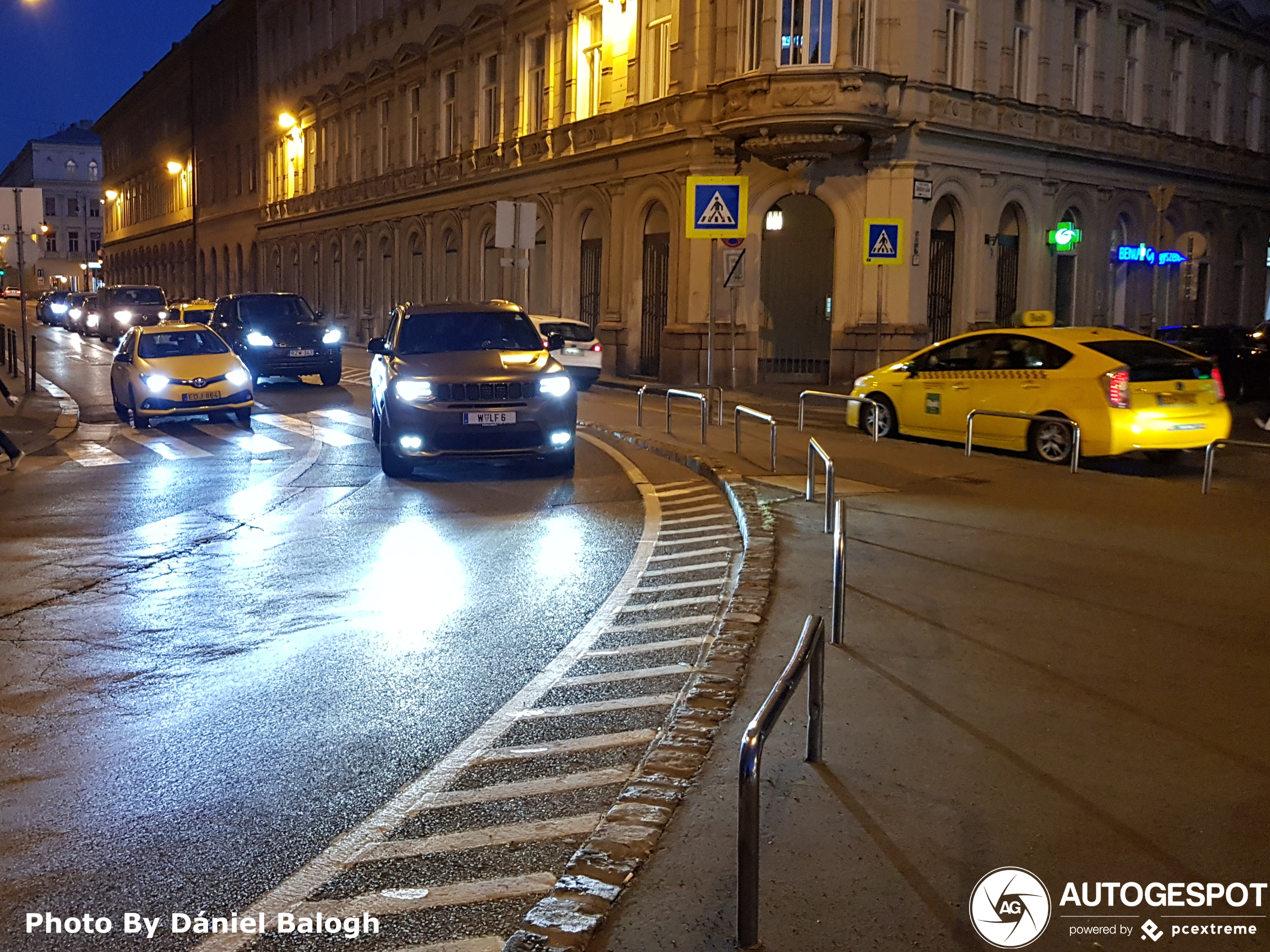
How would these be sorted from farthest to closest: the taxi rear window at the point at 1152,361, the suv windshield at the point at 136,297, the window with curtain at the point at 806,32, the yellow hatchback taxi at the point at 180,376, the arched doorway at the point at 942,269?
the suv windshield at the point at 136,297 → the arched doorway at the point at 942,269 → the window with curtain at the point at 806,32 → the yellow hatchback taxi at the point at 180,376 → the taxi rear window at the point at 1152,361

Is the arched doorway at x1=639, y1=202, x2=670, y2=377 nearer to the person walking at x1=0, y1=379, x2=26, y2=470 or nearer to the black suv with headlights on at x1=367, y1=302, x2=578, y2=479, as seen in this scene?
the black suv with headlights on at x1=367, y1=302, x2=578, y2=479

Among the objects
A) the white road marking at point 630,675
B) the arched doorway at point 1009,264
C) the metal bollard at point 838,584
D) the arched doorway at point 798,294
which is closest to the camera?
the white road marking at point 630,675

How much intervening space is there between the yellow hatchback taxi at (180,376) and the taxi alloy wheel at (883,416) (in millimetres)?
9175

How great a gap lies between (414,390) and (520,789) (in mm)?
9206

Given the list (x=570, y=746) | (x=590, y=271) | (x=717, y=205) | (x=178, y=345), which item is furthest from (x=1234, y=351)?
(x=570, y=746)

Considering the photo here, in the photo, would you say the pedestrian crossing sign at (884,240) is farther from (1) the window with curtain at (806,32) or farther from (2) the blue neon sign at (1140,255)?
(2) the blue neon sign at (1140,255)

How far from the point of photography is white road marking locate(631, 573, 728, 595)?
9.04 meters

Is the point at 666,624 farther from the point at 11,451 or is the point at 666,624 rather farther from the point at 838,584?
the point at 11,451

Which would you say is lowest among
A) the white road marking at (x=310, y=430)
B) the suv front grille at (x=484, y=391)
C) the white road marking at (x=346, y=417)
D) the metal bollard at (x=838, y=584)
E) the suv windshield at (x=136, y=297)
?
the white road marking at (x=310, y=430)

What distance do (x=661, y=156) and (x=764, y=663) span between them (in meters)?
26.8

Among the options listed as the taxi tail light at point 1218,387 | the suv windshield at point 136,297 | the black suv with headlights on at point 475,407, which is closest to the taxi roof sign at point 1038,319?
the taxi tail light at point 1218,387

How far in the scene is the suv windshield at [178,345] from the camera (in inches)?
839

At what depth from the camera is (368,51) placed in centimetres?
5288

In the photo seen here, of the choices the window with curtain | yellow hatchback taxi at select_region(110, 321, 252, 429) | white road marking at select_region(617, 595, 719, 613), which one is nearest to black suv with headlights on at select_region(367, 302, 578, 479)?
white road marking at select_region(617, 595, 719, 613)
